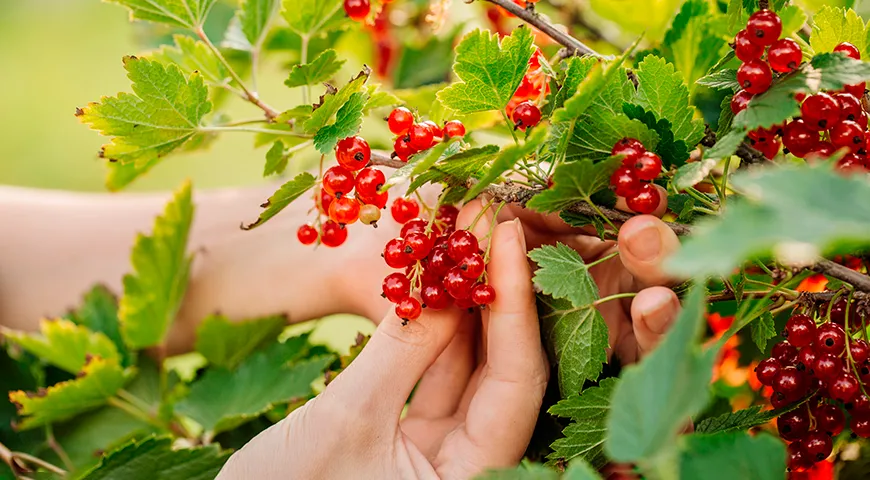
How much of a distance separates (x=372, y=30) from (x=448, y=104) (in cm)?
78

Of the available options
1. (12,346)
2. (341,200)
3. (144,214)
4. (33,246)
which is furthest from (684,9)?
(33,246)

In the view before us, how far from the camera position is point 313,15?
27.6 inches

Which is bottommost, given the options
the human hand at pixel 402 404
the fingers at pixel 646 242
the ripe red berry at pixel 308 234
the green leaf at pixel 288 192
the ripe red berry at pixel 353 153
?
the human hand at pixel 402 404

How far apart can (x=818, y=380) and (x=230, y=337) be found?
686mm

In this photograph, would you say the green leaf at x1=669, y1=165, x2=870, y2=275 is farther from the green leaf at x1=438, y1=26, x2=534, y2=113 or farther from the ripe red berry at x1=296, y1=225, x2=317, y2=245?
the ripe red berry at x1=296, y1=225, x2=317, y2=245

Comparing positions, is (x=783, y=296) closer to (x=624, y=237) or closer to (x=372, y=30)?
(x=624, y=237)

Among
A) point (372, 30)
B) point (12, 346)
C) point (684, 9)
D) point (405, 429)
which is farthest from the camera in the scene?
point (372, 30)

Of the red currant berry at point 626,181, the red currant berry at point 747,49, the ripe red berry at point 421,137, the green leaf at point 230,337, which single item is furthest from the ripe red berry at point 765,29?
the green leaf at point 230,337

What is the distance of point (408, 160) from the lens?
541 mm

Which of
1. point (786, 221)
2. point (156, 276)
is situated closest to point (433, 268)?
point (786, 221)

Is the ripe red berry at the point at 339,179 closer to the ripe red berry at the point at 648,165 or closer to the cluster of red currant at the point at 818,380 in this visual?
the ripe red berry at the point at 648,165

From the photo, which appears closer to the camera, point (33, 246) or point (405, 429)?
point (405, 429)

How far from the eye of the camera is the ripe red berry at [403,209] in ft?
2.07

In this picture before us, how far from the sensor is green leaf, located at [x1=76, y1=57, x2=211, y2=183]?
0.58m
